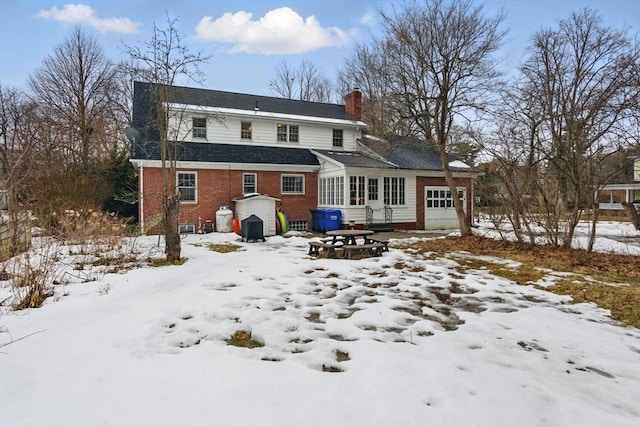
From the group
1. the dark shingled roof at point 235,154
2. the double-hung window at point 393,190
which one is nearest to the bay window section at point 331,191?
the dark shingled roof at point 235,154

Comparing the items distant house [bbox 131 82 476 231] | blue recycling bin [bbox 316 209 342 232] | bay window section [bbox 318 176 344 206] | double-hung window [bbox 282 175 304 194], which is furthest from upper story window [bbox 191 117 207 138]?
blue recycling bin [bbox 316 209 342 232]

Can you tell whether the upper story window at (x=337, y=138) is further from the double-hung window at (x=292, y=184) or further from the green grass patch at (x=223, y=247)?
the green grass patch at (x=223, y=247)

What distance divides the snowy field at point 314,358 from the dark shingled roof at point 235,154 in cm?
987

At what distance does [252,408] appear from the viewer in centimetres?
255

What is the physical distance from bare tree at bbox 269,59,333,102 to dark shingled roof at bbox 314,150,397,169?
16.6m

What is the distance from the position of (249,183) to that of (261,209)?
213 centimetres

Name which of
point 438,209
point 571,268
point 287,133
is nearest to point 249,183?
point 287,133

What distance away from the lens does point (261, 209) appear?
589 inches

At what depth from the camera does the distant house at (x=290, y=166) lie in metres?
15.5

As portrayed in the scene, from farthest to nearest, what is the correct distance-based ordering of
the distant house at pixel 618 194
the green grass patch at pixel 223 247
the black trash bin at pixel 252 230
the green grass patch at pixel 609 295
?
the distant house at pixel 618 194 < the black trash bin at pixel 252 230 < the green grass patch at pixel 223 247 < the green grass patch at pixel 609 295

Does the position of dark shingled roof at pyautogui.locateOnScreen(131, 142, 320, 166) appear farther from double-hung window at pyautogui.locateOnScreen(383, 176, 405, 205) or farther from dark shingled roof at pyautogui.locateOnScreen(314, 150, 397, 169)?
double-hung window at pyautogui.locateOnScreen(383, 176, 405, 205)

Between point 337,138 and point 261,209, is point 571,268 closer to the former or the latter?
point 261,209

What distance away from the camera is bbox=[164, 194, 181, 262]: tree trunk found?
27.4 ft

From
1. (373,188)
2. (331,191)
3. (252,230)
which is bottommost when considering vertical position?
(252,230)
